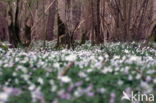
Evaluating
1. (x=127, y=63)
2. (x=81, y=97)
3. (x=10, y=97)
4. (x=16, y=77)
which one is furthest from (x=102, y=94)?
(x=127, y=63)

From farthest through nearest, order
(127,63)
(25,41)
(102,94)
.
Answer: (25,41) < (127,63) < (102,94)

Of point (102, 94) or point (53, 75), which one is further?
point (53, 75)

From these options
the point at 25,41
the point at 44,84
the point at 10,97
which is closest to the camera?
the point at 10,97

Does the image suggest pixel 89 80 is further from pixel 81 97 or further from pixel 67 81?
pixel 81 97

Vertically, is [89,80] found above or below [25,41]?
above

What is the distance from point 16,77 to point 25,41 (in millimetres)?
10320

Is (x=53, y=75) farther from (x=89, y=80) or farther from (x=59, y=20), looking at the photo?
(x=59, y=20)

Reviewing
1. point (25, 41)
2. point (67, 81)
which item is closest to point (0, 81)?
point (67, 81)

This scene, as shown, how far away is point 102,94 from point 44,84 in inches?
21.0

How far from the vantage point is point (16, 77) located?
3.31 metres

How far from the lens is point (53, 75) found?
3.28 m

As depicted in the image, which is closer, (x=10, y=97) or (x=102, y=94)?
(x=10, y=97)

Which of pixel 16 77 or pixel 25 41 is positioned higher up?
pixel 16 77

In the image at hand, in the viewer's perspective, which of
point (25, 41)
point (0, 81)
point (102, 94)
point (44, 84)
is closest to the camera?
point (102, 94)
